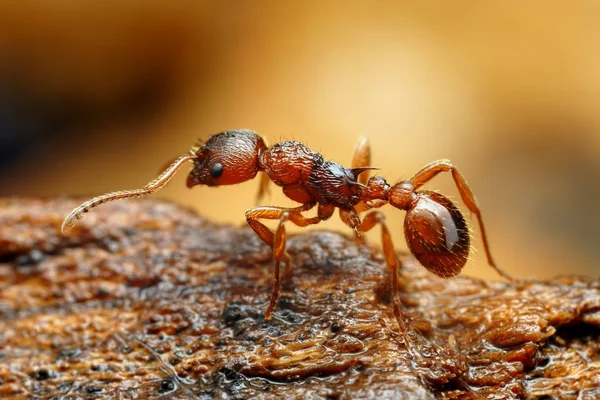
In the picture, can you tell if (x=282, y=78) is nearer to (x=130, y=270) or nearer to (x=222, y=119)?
(x=222, y=119)

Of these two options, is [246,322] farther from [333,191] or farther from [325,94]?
[325,94]

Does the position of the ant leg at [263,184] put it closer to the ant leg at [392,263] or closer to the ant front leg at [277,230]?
the ant front leg at [277,230]

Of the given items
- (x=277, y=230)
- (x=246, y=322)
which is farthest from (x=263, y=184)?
(x=246, y=322)

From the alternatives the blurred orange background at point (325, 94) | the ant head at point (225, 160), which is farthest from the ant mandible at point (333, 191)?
the blurred orange background at point (325, 94)

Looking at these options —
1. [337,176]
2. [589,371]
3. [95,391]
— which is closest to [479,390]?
[589,371]

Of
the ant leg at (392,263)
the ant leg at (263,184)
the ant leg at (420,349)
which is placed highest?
the ant leg at (263,184)
